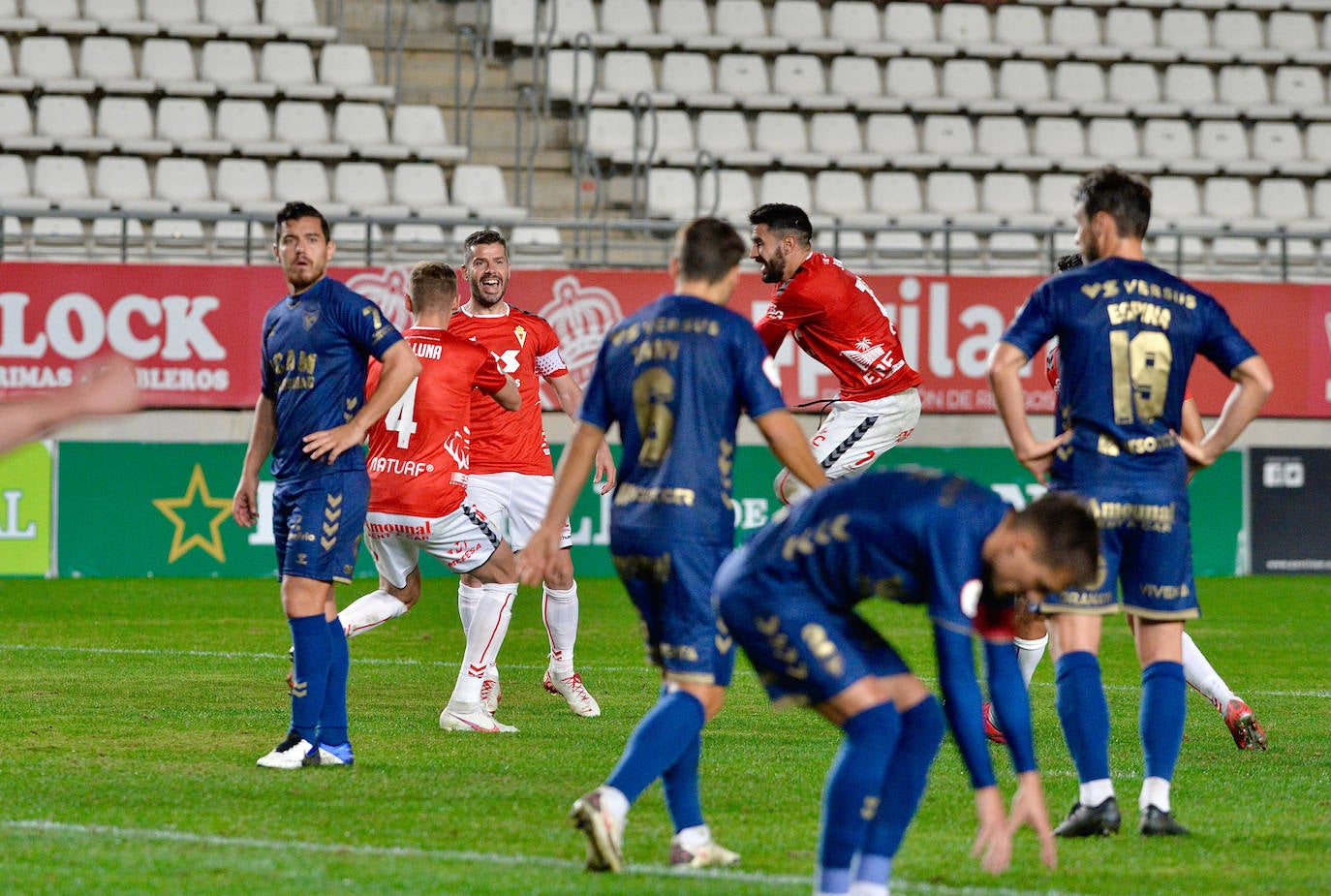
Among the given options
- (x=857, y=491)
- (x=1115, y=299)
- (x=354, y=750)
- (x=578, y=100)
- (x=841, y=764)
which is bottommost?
(x=354, y=750)

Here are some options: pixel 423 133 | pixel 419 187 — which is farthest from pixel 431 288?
pixel 423 133

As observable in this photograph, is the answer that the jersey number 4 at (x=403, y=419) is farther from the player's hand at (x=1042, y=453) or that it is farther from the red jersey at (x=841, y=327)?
the player's hand at (x=1042, y=453)

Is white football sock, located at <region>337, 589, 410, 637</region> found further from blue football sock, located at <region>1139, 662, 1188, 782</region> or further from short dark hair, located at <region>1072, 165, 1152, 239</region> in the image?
short dark hair, located at <region>1072, 165, 1152, 239</region>

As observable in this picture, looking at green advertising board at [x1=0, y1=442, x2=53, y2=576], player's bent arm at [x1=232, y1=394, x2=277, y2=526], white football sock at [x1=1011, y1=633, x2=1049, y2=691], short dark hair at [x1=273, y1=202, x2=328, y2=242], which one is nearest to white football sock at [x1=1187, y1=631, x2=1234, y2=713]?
white football sock at [x1=1011, y1=633, x2=1049, y2=691]

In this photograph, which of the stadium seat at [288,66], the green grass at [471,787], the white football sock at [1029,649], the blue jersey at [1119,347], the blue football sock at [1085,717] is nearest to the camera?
the green grass at [471,787]

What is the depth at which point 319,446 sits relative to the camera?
273 inches

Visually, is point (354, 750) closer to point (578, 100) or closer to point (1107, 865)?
point (1107, 865)

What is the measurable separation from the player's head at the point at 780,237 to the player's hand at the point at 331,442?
2.58m

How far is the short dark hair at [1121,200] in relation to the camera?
6.16 metres

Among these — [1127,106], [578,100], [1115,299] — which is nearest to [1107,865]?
[1115,299]

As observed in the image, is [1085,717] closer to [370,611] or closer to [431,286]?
[431,286]

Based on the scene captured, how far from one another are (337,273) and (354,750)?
943 centimetres

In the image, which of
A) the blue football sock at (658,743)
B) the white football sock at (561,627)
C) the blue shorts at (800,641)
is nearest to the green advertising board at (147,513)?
the white football sock at (561,627)

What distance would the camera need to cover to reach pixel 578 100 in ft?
70.2
